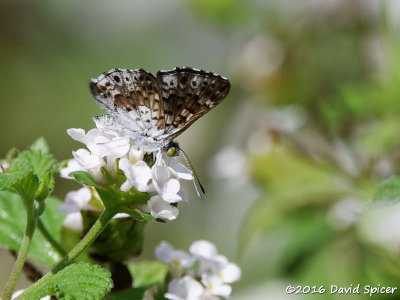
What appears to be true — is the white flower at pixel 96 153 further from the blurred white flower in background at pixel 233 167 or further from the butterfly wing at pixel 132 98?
the blurred white flower in background at pixel 233 167

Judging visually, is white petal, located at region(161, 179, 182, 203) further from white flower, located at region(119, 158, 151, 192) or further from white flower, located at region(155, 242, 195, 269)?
white flower, located at region(155, 242, 195, 269)

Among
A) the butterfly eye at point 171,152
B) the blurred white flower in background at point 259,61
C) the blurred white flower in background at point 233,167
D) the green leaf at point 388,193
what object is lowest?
the butterfly eye at point 171,152

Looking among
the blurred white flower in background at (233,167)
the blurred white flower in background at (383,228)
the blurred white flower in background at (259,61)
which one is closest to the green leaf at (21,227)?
the blurred white flower in background at (383,228)

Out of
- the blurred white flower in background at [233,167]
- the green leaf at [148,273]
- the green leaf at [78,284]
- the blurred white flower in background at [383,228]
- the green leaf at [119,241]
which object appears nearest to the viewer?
the green leaf at [78,284]

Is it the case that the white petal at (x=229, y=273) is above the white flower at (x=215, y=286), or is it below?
above

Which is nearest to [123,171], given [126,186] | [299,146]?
[126,186]

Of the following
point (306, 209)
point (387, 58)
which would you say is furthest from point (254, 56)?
point (306, 209)

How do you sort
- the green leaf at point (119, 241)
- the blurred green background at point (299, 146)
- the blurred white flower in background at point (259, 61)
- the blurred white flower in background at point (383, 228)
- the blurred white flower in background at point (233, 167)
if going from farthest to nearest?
the blurred white flower in background at point (259, 61) < the blurred white flower in background at point (233, 167) < the blurred green background at point (299, 146) < the blurred white flower in background at point (383, 228) < the green leaf at point (119, 241)
